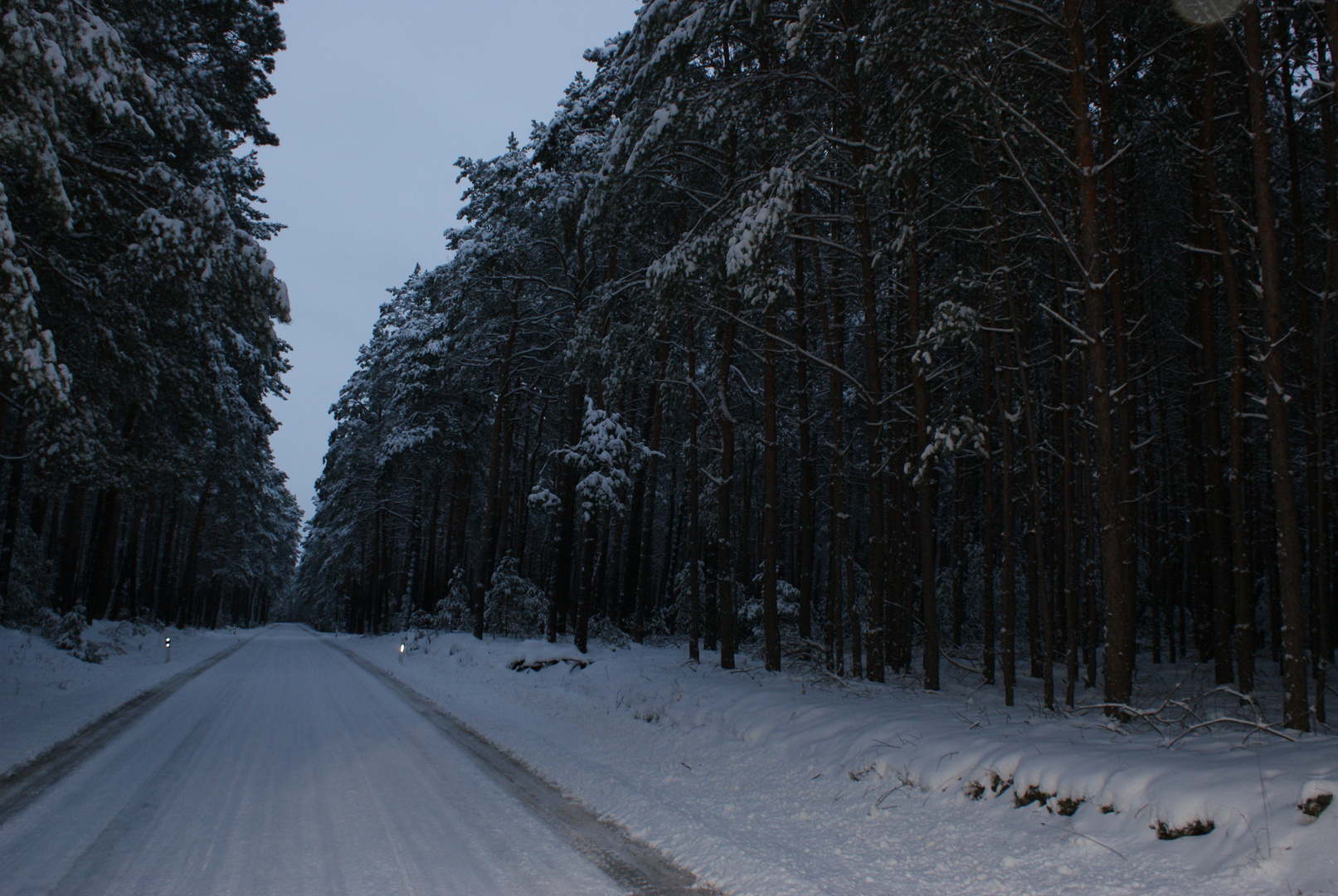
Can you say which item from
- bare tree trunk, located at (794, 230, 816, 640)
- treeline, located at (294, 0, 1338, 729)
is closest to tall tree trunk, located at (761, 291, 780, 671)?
treeline, located at (294, 0, 1338, 729)

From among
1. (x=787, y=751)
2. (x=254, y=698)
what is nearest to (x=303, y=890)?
(x=787, y=751)

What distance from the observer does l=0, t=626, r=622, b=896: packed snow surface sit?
446 centimetres

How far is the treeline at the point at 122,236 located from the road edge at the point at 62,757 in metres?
3.84

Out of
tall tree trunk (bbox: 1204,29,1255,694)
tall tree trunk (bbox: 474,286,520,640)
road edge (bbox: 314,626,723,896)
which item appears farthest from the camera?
tall tree trunk (bbox: 474,286,520,640)

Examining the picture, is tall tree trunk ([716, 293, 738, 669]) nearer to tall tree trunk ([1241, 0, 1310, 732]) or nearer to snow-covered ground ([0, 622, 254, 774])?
tall tree trunk ([1241, 0, 1310, 732])

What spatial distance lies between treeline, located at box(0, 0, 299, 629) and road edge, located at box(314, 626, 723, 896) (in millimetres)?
6385

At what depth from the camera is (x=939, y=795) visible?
5832 mm

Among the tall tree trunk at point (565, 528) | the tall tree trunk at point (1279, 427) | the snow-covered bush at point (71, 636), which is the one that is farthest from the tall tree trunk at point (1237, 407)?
the snow-covered bush at point (71, 636)


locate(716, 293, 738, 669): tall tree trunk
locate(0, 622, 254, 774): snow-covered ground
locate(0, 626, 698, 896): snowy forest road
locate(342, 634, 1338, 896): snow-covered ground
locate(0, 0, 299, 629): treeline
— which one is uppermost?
locate(0, 0, 299, 629): treeline

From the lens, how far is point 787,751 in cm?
760

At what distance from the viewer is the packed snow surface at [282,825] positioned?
4461 millimetres

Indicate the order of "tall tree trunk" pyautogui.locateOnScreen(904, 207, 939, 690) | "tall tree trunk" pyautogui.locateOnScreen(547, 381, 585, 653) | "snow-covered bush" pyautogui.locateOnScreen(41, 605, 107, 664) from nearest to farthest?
1. "tall tree trunk" pyautogui.locateOnScreen(904, 207, 939, 690)
2. "snow-covered bush" pyautogui.locateOnScreen(41, 605, 107, 664)
3. "tall tree trunk" pyautogui.locateOnScreen(547, 381, 585, 653)

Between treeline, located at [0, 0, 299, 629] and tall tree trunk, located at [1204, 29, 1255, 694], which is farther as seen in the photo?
tall tree trunk, located at [1204, 29, 1255, 694]

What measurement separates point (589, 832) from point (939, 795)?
9.38ft
